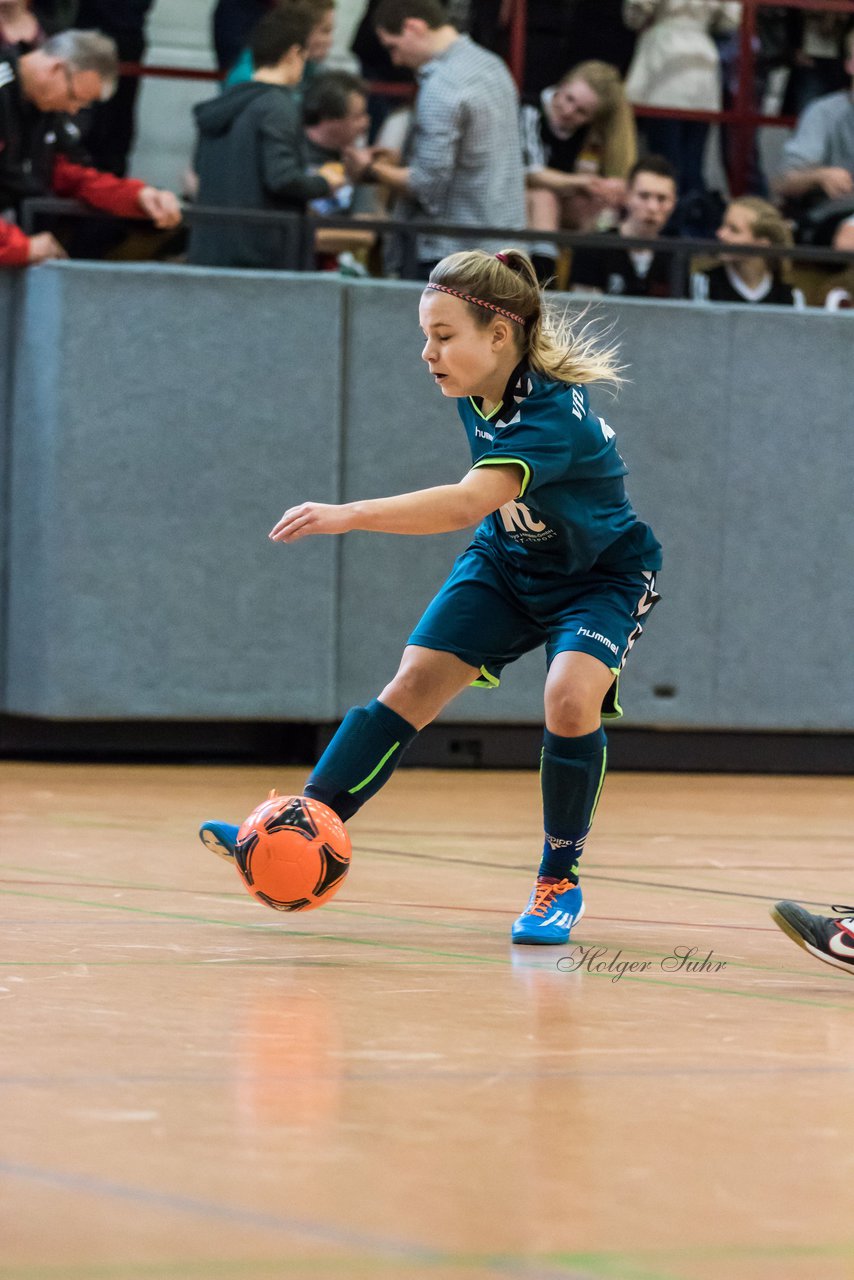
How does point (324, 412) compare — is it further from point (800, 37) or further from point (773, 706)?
point (800, 37)

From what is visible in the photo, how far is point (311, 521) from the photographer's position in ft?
12.9

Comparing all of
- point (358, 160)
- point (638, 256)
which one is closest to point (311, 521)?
point (358, 160)

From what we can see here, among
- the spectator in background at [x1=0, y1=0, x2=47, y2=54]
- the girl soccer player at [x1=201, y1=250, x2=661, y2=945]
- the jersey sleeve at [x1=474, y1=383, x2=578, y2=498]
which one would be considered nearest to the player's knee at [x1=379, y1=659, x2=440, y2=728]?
the girl soccer player at [x1=201, y1=250, x2=661, y2=945]

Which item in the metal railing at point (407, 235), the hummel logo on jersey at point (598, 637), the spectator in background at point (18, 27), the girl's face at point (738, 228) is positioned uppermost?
the spectator in background at point (18, 27)

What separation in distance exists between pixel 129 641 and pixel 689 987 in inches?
196

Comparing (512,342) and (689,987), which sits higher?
(512,342)

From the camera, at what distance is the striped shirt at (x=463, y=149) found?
27.7 feet

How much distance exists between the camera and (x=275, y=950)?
4.25 m

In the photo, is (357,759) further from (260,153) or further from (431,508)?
(260,153)

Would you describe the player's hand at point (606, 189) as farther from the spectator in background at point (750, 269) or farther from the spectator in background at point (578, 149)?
the spectator in background at point (750, 269)

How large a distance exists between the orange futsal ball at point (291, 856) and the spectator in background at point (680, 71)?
21.2ft

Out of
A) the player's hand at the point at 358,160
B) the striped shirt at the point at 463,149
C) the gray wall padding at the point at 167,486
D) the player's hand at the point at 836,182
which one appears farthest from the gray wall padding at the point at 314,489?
the player's hand at the point at 836,182

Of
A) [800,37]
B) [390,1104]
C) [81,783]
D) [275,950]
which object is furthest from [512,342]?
[800,37]

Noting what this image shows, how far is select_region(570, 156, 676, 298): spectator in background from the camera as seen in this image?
9.06m
